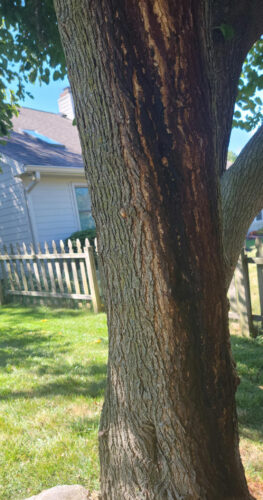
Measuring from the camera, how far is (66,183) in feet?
39.8

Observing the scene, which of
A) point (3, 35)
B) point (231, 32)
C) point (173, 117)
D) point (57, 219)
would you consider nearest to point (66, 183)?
point (57, 219)

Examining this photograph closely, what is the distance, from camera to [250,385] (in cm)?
343

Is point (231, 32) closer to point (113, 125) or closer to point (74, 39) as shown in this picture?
point (74, 39)

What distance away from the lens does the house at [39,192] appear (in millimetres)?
10883

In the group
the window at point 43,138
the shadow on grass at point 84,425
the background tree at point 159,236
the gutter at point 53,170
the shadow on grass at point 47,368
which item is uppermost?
the window at point 43,138

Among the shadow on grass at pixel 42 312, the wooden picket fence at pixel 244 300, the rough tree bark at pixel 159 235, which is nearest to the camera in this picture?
the rough tree bark at pixel 159 235

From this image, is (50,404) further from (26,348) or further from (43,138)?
(43,138)

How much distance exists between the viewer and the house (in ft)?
35.7

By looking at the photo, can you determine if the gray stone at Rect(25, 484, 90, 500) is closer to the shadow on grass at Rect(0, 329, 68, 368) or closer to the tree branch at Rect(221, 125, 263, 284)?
the tree branch at Rect(221, 125, 263, 284)

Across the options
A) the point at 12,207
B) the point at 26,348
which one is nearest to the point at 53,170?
the point at 12,207

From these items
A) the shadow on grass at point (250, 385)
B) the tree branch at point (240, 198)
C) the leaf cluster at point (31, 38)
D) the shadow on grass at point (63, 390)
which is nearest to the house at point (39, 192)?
the leaf cluster at point (31, 38)

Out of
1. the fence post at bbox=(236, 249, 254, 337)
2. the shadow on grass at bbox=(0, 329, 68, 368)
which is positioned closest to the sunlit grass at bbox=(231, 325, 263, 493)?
the fence post at bbox=(236, 249, 254, 337)

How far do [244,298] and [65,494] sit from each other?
346 cm

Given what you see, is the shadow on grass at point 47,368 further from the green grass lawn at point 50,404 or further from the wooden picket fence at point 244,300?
the wooden picket fence at point 244,300
